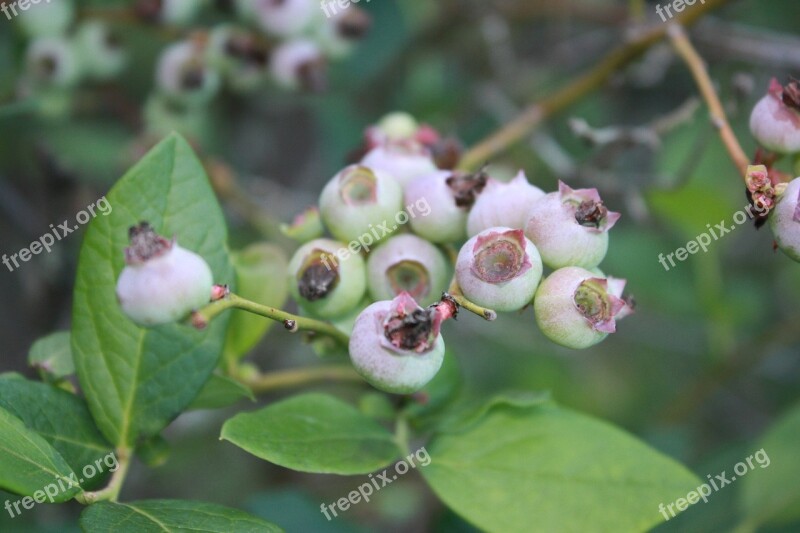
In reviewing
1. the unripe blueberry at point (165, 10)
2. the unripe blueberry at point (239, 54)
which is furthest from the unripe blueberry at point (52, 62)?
the unripe blueberry at point (239, 54)

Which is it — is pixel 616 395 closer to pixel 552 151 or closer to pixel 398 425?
pixel 552 151

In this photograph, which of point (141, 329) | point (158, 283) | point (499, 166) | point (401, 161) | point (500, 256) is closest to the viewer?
point (158, 283)

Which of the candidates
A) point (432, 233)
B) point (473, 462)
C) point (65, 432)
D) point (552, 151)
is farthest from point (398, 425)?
point (552, 151)

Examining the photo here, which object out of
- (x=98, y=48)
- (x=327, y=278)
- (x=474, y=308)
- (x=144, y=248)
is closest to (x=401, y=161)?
(x=327, y=278)

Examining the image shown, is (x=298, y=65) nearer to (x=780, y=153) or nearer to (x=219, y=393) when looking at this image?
(x=219, y=393)

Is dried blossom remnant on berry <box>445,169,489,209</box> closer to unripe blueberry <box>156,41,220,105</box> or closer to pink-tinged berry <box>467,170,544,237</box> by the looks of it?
pink-tinged berry <box>467,170,544,237</box>

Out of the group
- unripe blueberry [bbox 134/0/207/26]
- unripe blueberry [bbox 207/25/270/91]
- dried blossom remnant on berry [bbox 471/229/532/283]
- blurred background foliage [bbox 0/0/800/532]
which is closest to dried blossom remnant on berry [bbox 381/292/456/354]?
dried blossom remnant on berry [bbox 471/229/532/283]

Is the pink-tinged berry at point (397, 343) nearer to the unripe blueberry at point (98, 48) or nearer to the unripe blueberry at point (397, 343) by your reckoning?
the unripe blueberry at point (397, 343)
